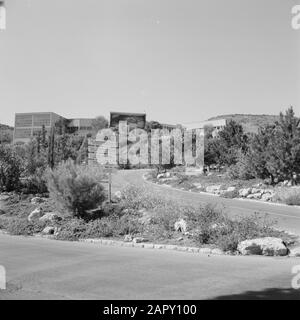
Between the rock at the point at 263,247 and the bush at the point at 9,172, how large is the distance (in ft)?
57.4

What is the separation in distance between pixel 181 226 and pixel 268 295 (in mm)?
7617

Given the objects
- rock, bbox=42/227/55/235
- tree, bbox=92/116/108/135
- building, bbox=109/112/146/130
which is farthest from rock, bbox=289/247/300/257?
building, bbox=109/112/146/130

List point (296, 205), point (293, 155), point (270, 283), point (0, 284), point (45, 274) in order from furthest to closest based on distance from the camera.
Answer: point (293, 155) → point (296, 205) → point (45, 274) → point (0, 284) → point (270, 283)

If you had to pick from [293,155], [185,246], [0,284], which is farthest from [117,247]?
[293,155]

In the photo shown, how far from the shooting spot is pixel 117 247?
14141 millimetres

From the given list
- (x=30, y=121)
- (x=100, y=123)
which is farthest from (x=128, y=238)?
(x=30, y=121)

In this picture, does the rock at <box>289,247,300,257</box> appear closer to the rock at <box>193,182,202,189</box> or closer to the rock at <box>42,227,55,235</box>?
the rock at <box>42,227,55,235</box>

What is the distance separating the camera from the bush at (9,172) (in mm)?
25984

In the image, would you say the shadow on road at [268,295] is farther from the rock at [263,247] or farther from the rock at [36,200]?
the rock at [36,200]

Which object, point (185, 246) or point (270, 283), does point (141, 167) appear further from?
point (270, 283)

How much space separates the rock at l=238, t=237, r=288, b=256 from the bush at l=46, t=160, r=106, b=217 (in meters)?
8.25

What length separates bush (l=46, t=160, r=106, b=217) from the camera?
18.5 m

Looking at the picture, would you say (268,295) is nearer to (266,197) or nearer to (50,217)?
(50,217)
